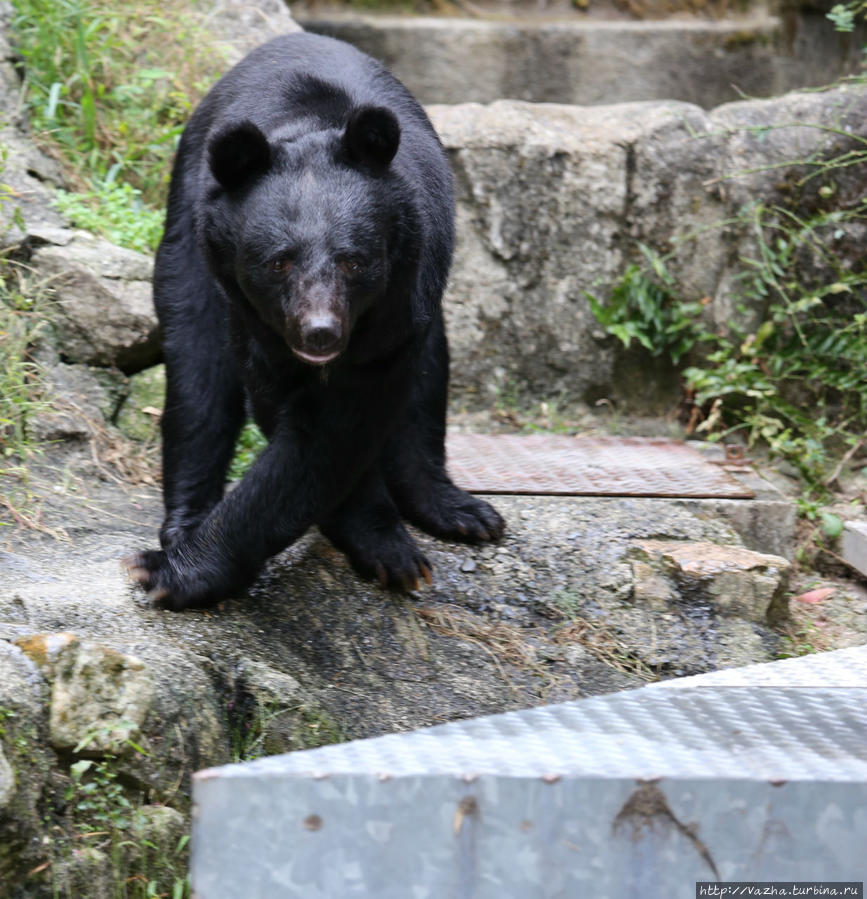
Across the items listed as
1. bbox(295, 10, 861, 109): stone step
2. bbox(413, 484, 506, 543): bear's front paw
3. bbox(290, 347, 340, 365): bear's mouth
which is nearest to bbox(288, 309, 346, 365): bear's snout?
bbox(290, 347, 340, 365): bear's mouth

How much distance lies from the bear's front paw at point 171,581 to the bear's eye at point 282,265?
0.89m

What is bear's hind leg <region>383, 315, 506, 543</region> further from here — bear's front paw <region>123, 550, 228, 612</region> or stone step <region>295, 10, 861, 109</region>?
stone step <region>295, 10, 861, 109</region>

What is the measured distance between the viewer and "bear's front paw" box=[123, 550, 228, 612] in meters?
3.34

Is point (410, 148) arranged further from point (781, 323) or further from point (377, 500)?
point (781, 323)

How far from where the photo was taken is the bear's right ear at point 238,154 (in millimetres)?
3041

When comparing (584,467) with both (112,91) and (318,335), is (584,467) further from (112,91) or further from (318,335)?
(112,91)

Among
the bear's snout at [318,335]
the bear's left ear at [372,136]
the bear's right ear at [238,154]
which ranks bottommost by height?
the bear's snout at [318,335]

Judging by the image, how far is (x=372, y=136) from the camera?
10.3ft

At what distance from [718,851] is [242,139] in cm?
206

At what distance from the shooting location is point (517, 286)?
618 cm

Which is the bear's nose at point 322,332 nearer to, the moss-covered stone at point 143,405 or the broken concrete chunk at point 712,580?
the broken concrete chunk at point 712,580

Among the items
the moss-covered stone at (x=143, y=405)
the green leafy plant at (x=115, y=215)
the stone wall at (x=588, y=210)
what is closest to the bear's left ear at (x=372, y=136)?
the moss-covered stone at (x=143, y=405)

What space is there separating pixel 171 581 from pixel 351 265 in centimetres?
102

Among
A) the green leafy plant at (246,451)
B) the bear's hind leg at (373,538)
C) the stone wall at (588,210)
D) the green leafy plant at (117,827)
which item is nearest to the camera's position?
the green leafy plant at (117,827)
